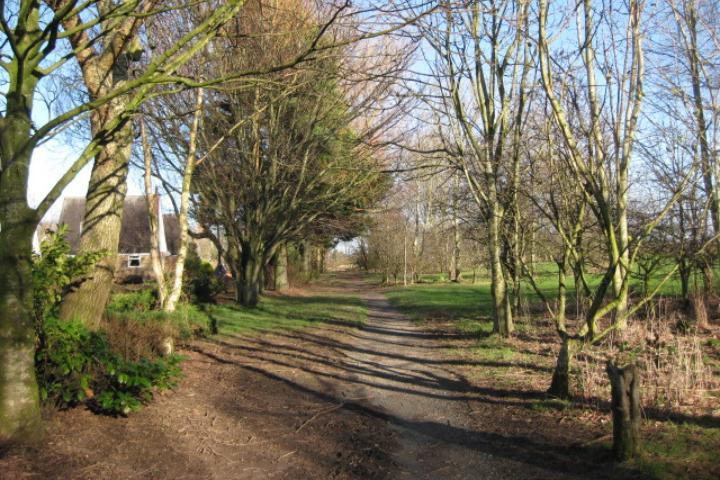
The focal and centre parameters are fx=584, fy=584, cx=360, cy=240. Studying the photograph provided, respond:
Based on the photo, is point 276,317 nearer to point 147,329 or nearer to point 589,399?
point 147,329

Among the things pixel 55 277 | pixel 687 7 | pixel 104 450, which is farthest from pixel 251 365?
pixel 687 7

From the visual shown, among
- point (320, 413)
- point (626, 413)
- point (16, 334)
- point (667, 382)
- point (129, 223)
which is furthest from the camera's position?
point (129, 223)

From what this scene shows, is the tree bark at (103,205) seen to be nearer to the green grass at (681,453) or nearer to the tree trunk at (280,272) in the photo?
the green grass at (681,453)

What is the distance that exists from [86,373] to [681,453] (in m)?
6.00

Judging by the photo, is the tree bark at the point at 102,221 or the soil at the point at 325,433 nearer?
the soil at the point at 325,433

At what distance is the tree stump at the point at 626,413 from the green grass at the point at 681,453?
12 centimetres

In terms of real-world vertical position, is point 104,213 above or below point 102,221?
above

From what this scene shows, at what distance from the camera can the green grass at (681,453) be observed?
4559 mm

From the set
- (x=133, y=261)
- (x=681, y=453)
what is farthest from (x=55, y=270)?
(x=133, y=261)

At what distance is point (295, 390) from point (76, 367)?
10.4 ft

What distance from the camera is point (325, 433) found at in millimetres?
6410

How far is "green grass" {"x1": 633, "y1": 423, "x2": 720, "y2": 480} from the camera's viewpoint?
15.0 feet

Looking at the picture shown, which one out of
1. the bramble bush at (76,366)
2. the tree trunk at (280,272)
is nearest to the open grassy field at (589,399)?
the bramble bush at (76,366)

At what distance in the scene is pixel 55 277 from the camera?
713 cm
